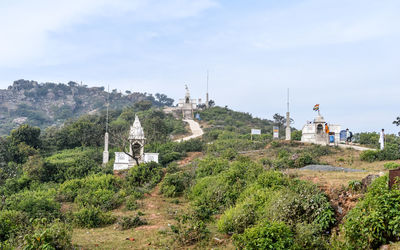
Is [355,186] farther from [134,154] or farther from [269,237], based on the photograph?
[134,154]

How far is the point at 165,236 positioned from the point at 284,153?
45.9ft

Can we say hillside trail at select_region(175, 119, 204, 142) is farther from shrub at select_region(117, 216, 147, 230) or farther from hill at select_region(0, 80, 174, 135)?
hill at select_region(0, 80, 174, 135)

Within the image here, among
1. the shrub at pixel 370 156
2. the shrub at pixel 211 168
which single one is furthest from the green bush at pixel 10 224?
the shrub at pixel 370 156

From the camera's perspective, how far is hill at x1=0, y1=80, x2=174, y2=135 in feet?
270

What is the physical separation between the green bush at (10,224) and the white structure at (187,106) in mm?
43973

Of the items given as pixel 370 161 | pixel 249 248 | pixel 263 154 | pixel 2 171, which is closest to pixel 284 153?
pixel 263 154

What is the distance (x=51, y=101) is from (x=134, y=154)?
84.1 meters

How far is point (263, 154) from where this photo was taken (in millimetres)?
23734

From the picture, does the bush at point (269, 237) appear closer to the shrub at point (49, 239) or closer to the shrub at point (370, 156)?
the shrub at point (49, 239)

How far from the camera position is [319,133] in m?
26.8

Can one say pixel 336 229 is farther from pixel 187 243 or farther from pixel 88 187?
pixel 88 187

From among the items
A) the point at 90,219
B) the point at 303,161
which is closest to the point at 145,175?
the point at 90,219

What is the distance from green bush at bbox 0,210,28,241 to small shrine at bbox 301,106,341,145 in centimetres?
2167

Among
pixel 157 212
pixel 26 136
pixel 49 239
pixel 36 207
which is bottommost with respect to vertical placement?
pixel 157 212
